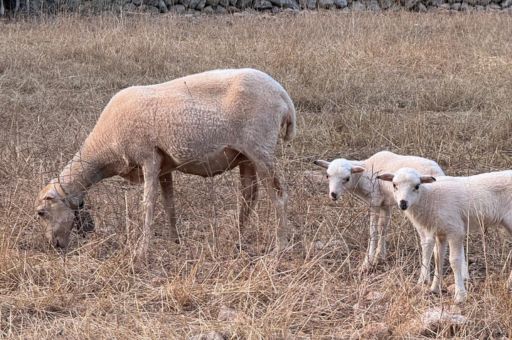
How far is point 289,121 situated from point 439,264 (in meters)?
1.69

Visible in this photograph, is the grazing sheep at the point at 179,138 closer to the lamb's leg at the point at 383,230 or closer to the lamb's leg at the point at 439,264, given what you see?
the lamb's leg at the point at 383,230

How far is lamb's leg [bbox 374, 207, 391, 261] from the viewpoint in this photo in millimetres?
5379

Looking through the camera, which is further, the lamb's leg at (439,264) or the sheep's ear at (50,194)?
the sheep's ear at (50,194)

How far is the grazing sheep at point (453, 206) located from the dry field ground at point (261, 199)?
14cm

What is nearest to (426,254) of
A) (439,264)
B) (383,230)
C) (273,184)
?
(439,264)

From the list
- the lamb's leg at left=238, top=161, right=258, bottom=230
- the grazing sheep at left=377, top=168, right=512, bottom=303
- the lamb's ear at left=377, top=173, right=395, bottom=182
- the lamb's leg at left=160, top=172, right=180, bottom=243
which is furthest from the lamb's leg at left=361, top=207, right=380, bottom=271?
the lamb's leg at left=160, top=172, right=180, bottom=243

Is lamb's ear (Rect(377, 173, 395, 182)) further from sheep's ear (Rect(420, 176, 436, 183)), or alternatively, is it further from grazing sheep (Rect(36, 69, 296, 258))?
grazing sheep (Rect(36, 69, 296, 258))

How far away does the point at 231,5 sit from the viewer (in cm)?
1930

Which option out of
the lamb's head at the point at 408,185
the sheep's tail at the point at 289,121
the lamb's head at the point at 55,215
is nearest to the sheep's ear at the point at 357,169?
the lamb's head at the point at 408,185

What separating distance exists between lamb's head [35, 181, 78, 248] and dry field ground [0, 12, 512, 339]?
0.12m

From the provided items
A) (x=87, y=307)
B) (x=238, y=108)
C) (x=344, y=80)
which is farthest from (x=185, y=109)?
(x=344, y=80)

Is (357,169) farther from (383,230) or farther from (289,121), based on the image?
(289,121)

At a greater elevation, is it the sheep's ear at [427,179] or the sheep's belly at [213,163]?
the sheep's ear at [427,179]

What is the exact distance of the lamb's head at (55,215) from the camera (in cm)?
570
